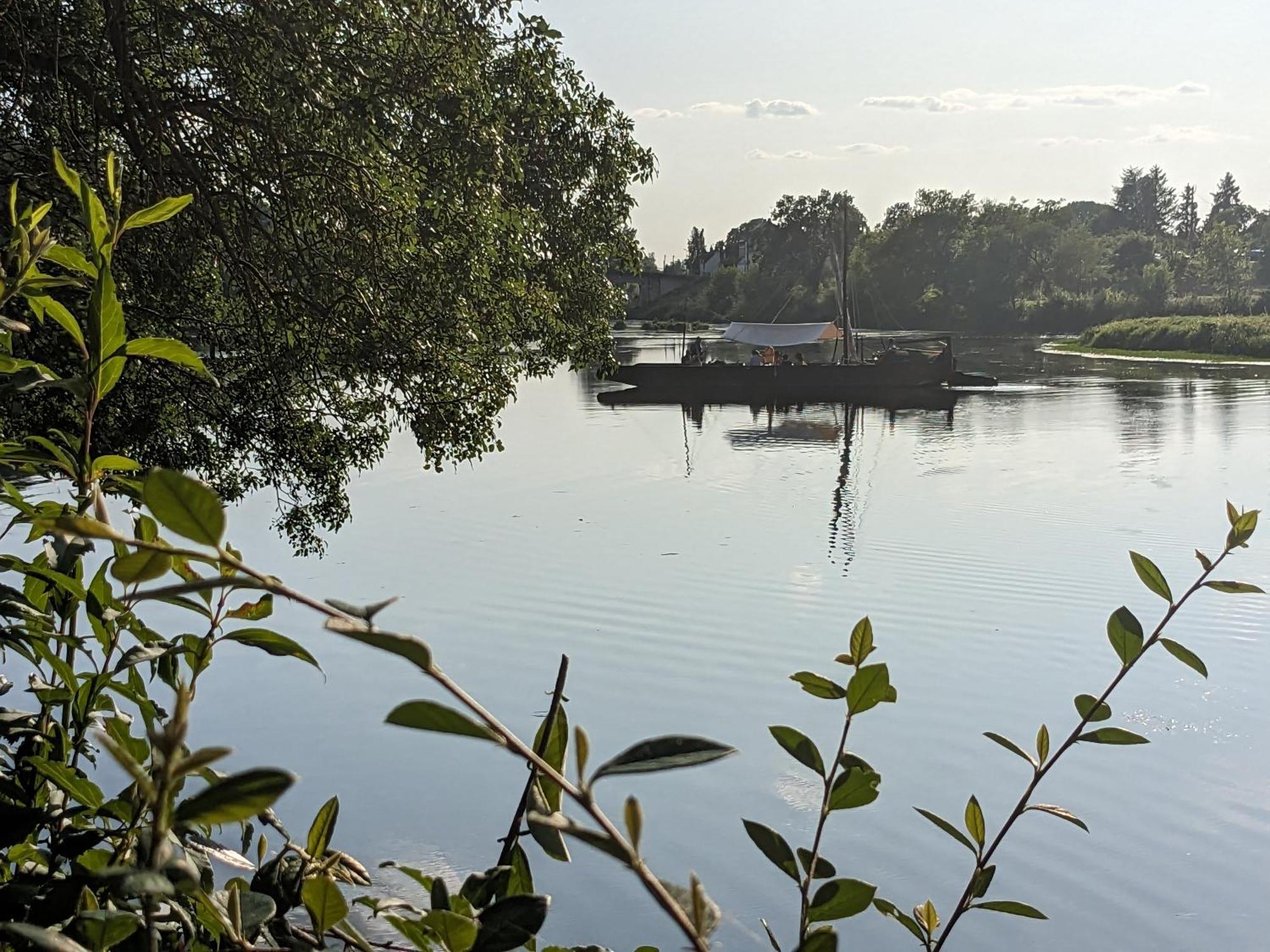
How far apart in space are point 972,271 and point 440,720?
290 ft

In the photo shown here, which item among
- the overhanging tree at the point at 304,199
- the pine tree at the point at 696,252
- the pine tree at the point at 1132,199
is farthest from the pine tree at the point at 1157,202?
Answer: the overhanging tree at the point at 304,199

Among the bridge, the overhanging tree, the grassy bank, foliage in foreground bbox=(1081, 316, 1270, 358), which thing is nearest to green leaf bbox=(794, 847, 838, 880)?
the overhanging tree

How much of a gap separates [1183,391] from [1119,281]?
191ft

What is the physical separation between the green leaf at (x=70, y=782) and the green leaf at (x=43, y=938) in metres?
0.50

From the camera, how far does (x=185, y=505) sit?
0.56 metres

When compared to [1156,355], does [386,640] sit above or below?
above

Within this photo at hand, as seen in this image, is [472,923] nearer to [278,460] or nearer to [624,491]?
[278,460]

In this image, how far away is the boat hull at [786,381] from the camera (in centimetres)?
3406

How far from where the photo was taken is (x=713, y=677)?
9164 millimetres

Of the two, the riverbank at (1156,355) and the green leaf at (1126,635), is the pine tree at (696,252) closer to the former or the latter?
the riverbank at (1156,355)

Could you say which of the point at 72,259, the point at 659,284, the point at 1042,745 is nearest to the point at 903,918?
the point at 1042,745

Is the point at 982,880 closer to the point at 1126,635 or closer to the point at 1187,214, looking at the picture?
the point at 1126,635

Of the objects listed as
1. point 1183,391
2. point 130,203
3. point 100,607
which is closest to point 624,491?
point 130,203

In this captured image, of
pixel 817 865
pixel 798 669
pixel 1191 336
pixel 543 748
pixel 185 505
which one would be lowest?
pixel 798 669
